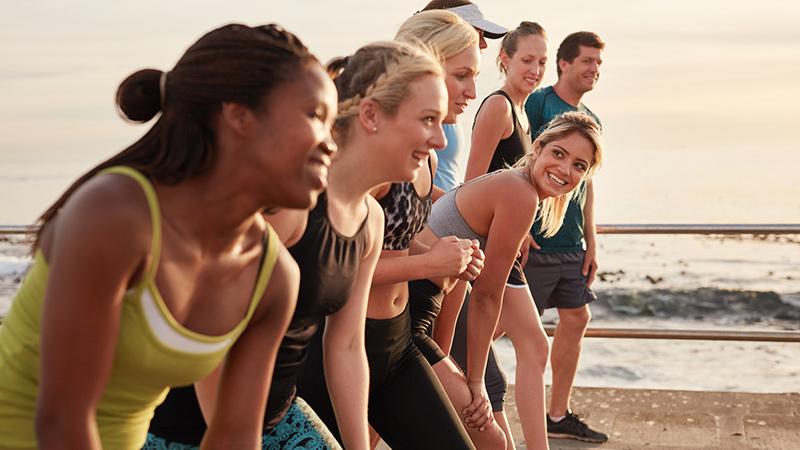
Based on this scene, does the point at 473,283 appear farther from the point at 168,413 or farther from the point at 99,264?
the point at 99,264

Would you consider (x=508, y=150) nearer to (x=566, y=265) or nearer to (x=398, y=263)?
(x=566, y=265)

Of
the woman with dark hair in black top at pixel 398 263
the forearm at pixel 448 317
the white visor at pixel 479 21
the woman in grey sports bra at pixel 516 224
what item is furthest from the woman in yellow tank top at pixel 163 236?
the white visor at pixel 479 21

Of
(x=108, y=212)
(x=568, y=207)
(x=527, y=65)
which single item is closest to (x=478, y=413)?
(x=527, y=65)

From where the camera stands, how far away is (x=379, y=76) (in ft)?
10.7

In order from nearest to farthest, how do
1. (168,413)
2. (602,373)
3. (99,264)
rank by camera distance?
(99,264), (168,413), (602,373)

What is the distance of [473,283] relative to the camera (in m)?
4.36

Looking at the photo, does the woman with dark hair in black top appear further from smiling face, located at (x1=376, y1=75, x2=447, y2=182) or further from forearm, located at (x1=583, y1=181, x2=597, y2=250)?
forearm, located at (x1=583, y1=181, x2=597, y2=250)

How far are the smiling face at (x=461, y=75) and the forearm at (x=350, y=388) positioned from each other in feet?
4.13

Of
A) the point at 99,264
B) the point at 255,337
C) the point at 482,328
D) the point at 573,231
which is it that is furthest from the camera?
the point at 573,231

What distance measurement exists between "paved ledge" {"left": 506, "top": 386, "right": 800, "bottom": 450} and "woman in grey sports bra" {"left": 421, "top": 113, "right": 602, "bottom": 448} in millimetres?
889

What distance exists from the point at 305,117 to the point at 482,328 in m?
2.35

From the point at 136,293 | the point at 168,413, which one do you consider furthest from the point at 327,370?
the point at 136,293

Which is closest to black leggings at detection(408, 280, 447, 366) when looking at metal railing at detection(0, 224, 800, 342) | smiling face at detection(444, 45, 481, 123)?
smiling face at detection(444, 45, 481, 123)

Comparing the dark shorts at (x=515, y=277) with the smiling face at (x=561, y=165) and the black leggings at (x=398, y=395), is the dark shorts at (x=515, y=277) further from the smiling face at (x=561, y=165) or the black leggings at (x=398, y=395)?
the black leggings at (x=398, y=395)
